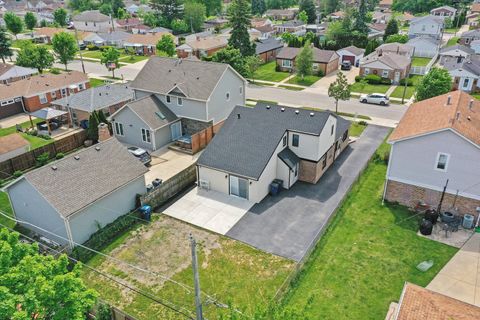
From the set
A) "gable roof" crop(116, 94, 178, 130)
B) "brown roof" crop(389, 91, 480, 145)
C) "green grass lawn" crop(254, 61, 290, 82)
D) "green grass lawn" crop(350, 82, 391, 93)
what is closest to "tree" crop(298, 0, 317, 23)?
"green grass lawn" crop(254, 61, 290, 82)

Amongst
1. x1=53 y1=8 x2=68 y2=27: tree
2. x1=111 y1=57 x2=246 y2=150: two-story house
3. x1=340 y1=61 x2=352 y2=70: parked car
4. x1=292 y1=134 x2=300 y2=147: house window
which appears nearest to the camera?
x1=292 y1=134 x2=300 y2=147: house window

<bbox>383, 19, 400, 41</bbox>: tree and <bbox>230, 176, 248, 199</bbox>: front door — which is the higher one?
<bbox>383, 19, 400, 41</bbox>: tree

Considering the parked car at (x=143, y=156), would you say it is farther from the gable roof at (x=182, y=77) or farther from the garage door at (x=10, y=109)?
the garage door at (x=10, y=109)

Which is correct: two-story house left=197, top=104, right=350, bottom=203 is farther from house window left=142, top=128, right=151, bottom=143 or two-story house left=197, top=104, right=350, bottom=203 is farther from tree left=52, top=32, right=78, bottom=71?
tree left=52, top=32, right=78, bottom=71

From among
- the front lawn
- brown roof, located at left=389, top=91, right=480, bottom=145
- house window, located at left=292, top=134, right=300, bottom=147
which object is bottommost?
the front lawn

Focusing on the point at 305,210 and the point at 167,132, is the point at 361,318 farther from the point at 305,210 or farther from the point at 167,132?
the point at 167,132

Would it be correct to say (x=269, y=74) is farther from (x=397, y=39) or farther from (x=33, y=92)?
(x=33, y=92)

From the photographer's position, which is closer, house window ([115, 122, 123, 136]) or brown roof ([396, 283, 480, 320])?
brown roof ([396, 283, 480, 320])
